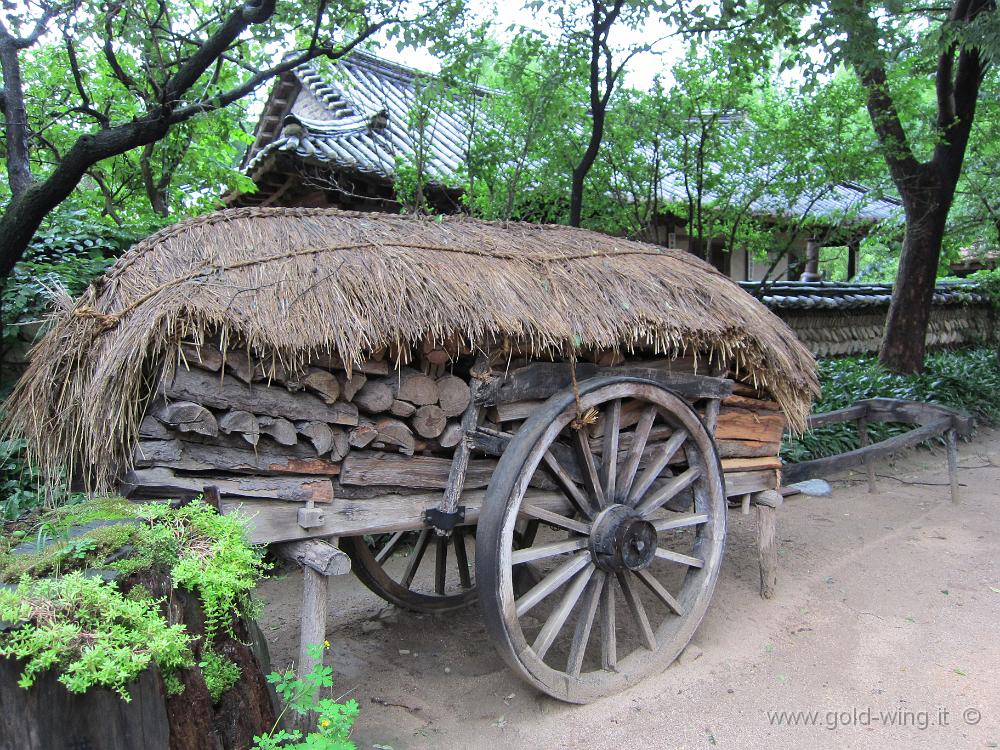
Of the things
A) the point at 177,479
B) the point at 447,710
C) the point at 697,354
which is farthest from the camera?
the point at 697,354

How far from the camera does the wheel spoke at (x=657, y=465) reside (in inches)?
138

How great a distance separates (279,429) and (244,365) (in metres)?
0.27

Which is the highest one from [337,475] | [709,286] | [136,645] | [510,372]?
[709,286]

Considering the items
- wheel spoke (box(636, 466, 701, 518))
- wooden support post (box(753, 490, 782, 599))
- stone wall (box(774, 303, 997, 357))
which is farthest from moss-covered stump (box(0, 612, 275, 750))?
stone wall (box(774, 303, 997, 357))

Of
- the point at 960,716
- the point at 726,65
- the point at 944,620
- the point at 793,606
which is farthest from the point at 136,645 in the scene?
the point at 726,65

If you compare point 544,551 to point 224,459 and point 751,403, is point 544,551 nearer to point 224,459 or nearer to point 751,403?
point 224,459

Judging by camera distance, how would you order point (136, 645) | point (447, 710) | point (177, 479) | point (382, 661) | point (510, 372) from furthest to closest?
point (382, 661), point (447, 710), point (510, 372), point (177, 479), point (136, 645)

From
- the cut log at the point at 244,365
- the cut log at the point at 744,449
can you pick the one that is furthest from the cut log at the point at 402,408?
the cut log at the point at 744,449

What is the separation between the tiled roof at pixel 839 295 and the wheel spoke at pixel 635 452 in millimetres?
5853

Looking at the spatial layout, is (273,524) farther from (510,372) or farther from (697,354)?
(697,354)

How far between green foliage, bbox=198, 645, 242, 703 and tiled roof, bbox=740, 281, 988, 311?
305 inches

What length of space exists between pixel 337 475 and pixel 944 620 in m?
3.64

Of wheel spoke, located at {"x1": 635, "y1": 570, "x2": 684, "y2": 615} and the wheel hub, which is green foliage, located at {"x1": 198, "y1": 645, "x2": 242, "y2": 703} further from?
wheel spoke, located at {"x1": 635, "y1": 570, "x2": 684, "y2": 615}

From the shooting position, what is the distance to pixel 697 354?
3.74 m
